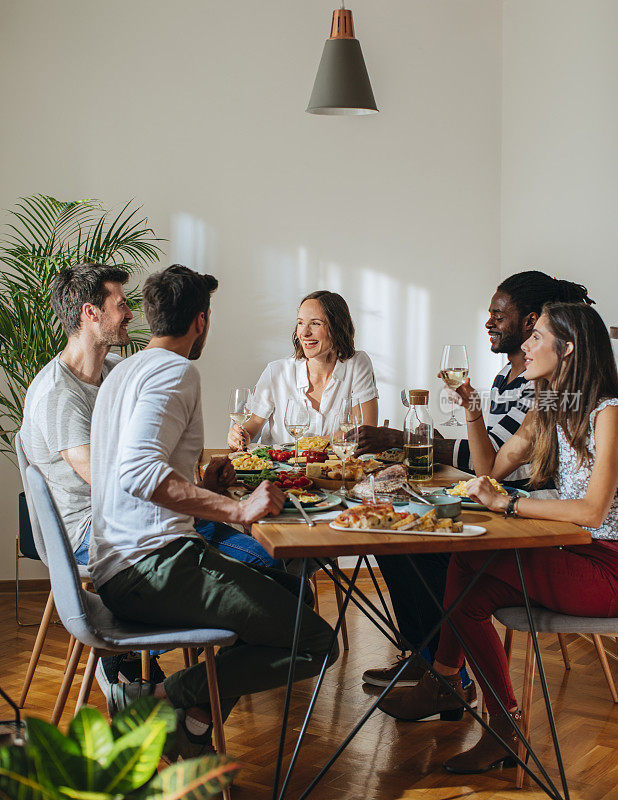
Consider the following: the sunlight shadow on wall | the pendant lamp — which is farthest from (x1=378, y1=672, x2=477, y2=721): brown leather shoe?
the sunlight shadow on wall

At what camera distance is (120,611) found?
2133 mm

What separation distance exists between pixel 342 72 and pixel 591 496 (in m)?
1.97

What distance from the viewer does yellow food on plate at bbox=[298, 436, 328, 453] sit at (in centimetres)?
291

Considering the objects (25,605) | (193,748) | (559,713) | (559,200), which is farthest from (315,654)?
(559,200)

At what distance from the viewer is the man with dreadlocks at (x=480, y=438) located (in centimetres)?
294

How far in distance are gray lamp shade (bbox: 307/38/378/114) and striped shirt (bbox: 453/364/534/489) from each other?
122 centimetres

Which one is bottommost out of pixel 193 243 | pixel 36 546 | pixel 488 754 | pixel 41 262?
pixel 488 754

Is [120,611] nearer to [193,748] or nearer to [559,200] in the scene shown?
[193,748]

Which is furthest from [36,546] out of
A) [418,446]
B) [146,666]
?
[418,446]

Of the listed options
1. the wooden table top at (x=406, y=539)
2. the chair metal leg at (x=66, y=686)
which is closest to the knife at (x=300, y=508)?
the wooden table top at (x=406, y=539)

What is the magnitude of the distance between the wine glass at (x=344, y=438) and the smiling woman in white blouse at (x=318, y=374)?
38.7 inches

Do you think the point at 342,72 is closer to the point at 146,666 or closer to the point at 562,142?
the point at 562,142

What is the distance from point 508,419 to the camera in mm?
3076

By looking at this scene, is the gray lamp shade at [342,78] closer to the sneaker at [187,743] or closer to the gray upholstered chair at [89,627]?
the gray upholstered chair at [89,627]
